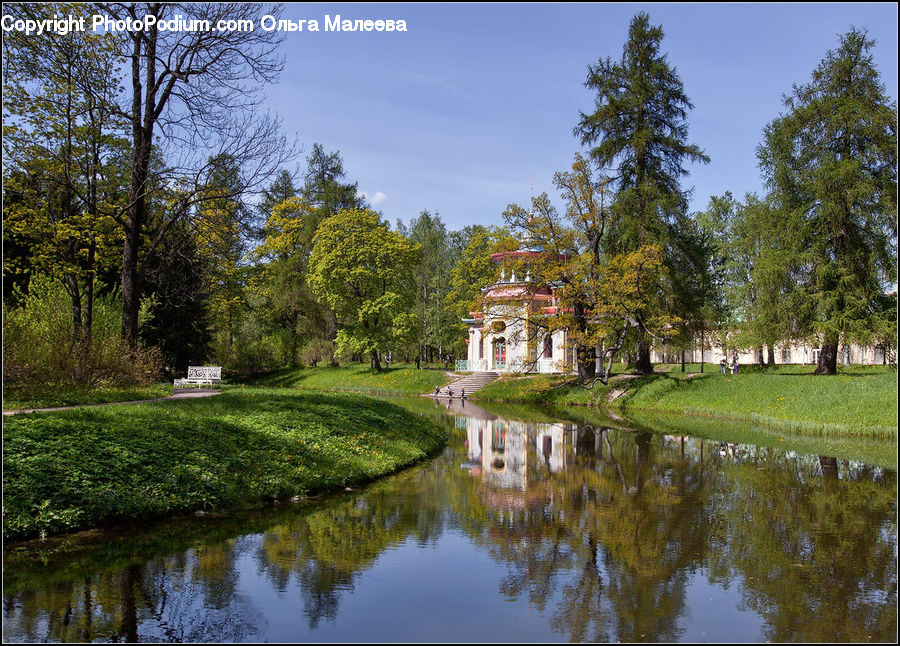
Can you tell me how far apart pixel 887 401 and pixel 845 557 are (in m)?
15.9

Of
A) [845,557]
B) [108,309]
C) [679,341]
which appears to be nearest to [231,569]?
[845,557]

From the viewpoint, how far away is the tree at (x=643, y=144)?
3138 cm

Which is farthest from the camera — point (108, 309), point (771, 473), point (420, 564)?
point (108, 309)

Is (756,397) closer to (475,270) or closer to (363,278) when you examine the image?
(475,270)

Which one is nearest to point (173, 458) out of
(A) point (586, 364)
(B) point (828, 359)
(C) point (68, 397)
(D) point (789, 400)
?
(C) point (68, 397)

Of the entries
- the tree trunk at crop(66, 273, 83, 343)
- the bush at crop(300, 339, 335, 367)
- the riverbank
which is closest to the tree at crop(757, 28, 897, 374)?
the riverbank

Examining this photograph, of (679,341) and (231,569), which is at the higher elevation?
(679,341)

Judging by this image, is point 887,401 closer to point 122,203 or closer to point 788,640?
point 788,640

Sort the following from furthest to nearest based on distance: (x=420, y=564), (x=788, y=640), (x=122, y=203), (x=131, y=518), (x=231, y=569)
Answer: (x=122, y=203) → (x=131, y=518) → (x=420, y=564) → (x=231, y=569) → (x=788, y=640)

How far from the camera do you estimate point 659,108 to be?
→ 3266cm

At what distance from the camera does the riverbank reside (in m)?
20.1

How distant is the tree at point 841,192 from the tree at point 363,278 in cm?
2322

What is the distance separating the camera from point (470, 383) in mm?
39156

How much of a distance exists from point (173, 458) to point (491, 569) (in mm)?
5147
